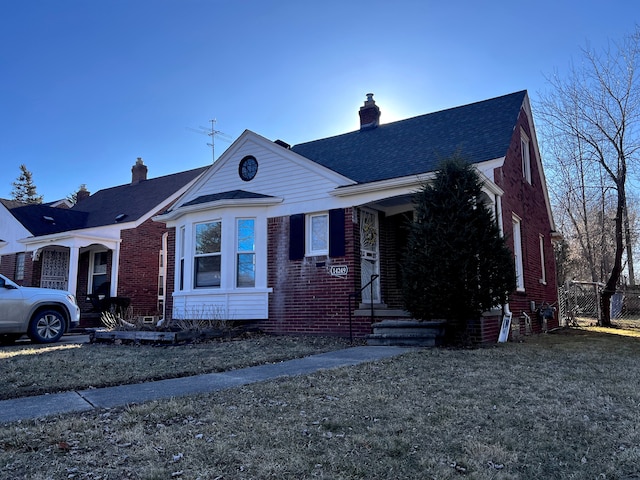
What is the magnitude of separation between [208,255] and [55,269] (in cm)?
1060

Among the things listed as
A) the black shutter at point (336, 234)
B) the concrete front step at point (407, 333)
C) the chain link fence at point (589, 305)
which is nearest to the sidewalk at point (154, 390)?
the concrete front step at point (407, 333)

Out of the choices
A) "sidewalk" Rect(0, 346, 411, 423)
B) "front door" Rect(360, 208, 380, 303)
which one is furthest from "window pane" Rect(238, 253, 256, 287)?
"sidewalk" Rect(0, 346, 411, 423)

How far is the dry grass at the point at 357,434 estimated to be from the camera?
106 inches

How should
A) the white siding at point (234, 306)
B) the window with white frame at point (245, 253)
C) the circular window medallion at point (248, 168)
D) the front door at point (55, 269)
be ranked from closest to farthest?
the white siding at point (234, 306) < the window with white frame at point (245, 253) < the circular window medallion at point (248, 168) < the front door at point (55, 269)

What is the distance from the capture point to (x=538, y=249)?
48.3 ft

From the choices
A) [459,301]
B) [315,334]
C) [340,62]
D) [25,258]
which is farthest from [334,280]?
[25,258]

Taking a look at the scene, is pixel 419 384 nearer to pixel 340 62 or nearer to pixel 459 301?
pixel 459 301

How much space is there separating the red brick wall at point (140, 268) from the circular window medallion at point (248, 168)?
7.30 metres

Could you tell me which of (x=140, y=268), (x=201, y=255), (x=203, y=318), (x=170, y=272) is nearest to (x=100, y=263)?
(x=140, y=268)

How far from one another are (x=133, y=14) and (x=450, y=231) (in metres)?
8.05

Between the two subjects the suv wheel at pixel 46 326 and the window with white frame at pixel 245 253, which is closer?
the suv wheel at pixel 46 326

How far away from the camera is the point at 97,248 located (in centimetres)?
1870

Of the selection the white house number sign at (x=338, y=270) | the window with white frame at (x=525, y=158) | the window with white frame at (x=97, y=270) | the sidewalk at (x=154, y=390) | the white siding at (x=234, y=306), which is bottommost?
the sidewalk at (x=154, y=390)

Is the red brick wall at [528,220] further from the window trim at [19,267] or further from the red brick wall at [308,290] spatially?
the window trim at [19,267]
